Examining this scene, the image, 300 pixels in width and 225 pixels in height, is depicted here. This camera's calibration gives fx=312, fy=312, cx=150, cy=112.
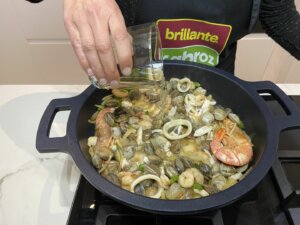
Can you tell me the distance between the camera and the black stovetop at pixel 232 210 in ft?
2.11

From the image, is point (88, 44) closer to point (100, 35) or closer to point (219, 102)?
point (100, 35)

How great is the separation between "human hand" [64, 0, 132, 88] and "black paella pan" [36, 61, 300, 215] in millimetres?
162

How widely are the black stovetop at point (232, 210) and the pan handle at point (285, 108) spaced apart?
0.10 metres

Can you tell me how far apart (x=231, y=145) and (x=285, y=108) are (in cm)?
16

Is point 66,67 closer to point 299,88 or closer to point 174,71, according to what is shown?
point 174,71

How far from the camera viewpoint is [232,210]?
26.0 inches

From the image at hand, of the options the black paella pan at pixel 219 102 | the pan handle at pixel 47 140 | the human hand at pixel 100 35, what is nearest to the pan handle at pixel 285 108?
the black paella pan at pixel 219 102

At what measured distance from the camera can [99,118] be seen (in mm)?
805

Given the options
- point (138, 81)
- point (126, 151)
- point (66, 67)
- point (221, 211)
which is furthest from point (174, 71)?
point (66, 67)

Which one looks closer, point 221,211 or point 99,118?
point 221,211

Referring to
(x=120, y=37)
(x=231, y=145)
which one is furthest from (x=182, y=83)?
(x=120, y=37)

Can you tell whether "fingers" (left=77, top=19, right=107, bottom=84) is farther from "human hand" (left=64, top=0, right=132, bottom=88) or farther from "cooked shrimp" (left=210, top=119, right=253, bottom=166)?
"cooked shrimp" (left=210, top=119, right=253, bottom=166)

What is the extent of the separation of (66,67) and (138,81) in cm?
115

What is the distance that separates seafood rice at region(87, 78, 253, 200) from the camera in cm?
69
